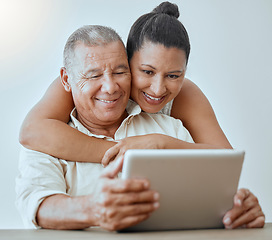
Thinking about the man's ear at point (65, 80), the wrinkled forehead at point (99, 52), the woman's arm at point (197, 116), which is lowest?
the woman's arm at point (197, 116)

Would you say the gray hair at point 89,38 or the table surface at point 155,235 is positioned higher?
the gray hair at point 89,38

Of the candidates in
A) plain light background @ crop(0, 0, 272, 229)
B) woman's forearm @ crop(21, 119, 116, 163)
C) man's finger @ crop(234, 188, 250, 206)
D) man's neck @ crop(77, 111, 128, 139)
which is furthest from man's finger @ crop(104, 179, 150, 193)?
plain light background @ crop(0, 0, 272, 229)

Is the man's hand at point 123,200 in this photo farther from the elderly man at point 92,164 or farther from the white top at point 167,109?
the white top at point 167,109

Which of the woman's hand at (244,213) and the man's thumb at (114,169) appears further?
the woman's hand at (244,213)

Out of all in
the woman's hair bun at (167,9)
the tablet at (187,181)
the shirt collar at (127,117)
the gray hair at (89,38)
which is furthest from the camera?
the woman's hair bun at (167,9)

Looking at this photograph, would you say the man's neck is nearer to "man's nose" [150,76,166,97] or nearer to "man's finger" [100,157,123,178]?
"man's nose" [150,76,166,97]

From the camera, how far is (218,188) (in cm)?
123

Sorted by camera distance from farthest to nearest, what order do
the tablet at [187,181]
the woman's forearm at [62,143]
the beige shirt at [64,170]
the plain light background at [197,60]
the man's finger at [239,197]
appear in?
the plain light background at [197,60] → the woman's forearm at [62,143] → the beige shirt at [64,170] → the man's finger at [239,197] → the tablet at [187,181]

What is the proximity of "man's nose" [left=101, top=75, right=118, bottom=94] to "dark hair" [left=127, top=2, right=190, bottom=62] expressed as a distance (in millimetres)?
232

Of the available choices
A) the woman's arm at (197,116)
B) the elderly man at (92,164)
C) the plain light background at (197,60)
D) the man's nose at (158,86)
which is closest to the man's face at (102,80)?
the elderly man at (92,164)

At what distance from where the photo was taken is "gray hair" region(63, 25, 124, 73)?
6.09 ft

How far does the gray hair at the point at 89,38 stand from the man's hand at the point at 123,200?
801 millimetres

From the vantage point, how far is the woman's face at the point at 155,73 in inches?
74.9

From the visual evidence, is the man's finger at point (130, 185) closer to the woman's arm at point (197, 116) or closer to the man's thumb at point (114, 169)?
the man's thumb at point (114, 169)
